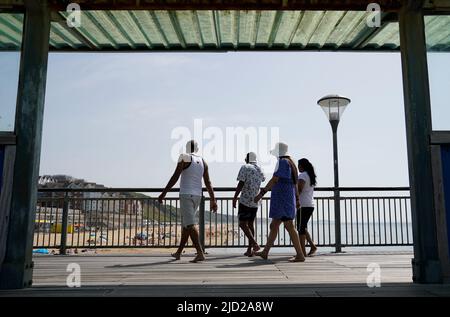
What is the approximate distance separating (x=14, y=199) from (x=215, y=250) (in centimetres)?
499

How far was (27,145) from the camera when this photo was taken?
3.90 meters

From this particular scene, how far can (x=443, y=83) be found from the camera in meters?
4.28

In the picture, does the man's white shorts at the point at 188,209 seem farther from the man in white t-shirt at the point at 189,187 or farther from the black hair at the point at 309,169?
the black hair at the point at 309,169

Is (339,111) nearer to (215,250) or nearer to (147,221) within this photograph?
(215,250)

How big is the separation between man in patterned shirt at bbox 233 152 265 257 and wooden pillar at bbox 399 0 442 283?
3410 mm

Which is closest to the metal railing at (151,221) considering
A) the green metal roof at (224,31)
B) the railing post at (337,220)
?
the railing post at (337,220)

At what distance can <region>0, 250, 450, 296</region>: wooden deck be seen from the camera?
336 centimetres

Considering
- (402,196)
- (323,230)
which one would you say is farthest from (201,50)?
(402,196)

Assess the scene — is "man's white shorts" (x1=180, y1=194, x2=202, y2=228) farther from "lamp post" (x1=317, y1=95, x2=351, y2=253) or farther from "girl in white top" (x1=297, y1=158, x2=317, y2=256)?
"lamp post" (x1=317, y1=95, x2=351, y2=253)

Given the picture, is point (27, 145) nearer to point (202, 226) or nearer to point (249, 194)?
point (249, 194)

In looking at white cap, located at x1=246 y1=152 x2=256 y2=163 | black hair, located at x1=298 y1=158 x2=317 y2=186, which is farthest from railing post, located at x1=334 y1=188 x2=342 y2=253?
white cap, located at x1=246 y1=152 x2=256 y2=163

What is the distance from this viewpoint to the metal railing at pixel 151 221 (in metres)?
8.34

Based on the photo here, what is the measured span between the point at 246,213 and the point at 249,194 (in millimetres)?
372

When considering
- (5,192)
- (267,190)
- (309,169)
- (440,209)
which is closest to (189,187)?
(267,190)
